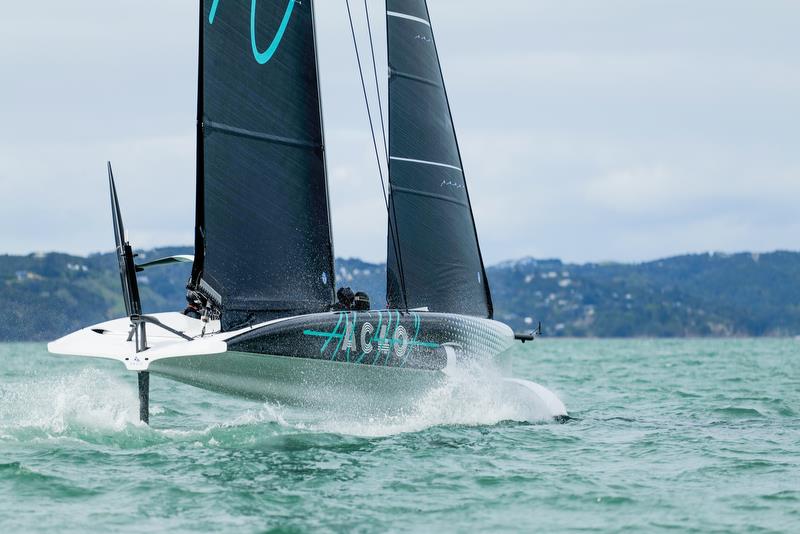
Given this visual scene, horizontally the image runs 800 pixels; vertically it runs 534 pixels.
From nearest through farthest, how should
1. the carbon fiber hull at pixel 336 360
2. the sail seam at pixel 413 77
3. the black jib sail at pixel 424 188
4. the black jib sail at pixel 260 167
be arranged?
the carbon fiber hull at pixel 336 360, the black jib sail at pixel 260 167, the black jib sail at pixel 424 188, the sail seam at pixel 413 77

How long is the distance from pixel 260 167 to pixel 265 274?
107 cm

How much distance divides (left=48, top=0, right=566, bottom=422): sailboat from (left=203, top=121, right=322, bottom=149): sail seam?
0.04ft

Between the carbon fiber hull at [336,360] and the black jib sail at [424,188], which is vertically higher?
the black jib sail at [424,188]

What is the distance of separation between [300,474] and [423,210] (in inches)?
257

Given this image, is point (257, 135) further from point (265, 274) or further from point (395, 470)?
point (395, 470)

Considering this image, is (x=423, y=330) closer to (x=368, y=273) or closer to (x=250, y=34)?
(x=250, y=34)

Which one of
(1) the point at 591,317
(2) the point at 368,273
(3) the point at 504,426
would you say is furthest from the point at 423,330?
(1) the point at 591,317

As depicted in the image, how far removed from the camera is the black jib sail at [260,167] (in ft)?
38.2

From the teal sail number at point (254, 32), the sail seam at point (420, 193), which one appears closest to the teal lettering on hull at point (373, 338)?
the teal sail number at point (254, 32)

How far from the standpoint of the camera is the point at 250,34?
1194cm

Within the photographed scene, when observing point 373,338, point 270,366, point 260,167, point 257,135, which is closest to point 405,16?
point 257,135

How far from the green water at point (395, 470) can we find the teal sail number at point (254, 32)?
3.83m

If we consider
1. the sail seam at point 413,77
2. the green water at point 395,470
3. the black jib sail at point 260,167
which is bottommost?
the green water at point 395,470

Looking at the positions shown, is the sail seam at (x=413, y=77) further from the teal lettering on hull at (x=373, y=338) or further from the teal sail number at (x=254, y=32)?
the teal lettering on hull at (x=373, y=338)
